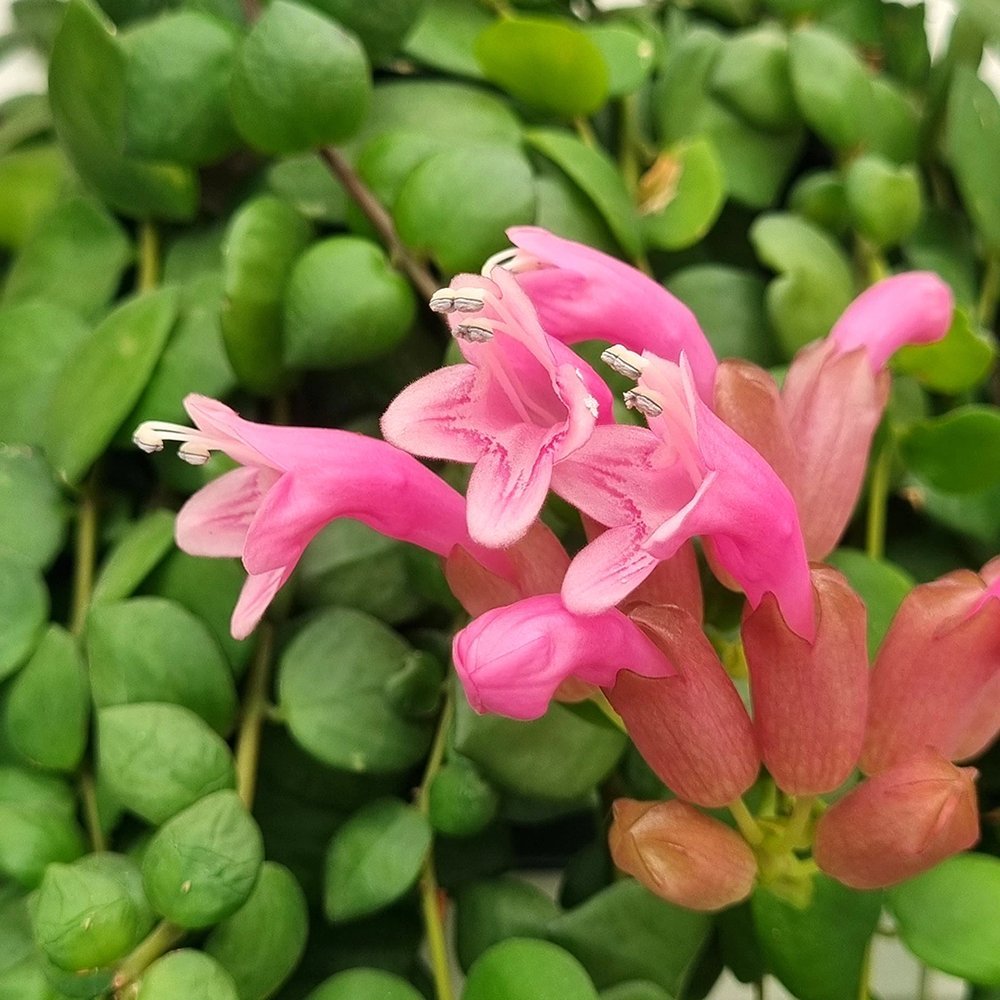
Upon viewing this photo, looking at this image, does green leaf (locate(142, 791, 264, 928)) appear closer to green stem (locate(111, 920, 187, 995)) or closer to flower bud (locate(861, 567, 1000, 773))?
green stem (locate(111, 920, 187, 995))

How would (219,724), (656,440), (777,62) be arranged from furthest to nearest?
(777,62)
(219,724)
(656,440)

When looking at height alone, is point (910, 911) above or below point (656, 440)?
below

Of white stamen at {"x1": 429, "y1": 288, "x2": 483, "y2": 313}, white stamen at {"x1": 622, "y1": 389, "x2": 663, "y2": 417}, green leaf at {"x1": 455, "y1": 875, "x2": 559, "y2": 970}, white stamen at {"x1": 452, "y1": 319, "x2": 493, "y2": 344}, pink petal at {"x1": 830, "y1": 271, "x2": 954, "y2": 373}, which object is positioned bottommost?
green leaf at {"x1": 455, "y1": 875, "x2": 559, "y2": 970}

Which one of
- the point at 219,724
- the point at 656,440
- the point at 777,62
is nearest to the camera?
the point at 656,440

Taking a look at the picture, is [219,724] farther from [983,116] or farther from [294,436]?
[983,116]

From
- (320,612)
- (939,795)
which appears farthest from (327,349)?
(939,795)

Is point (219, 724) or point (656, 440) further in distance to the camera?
point (219, 724)

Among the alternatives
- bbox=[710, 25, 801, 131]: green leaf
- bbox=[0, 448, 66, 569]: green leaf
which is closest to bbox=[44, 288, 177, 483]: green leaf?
bbox=[0, 448, 66, 569]: green leaf
